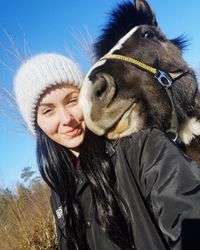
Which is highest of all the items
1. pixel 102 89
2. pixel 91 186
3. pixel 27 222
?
pixel 102 89

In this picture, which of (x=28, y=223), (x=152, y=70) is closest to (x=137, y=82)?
(x=152, y=70)

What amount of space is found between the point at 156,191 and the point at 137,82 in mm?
926

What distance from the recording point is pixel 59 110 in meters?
2.27

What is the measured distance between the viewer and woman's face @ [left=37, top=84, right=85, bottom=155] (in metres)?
2.24

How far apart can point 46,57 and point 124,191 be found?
51.7 inches

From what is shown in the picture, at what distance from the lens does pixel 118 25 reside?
279cm

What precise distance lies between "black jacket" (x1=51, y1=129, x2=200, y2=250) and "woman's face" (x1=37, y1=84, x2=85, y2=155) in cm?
36

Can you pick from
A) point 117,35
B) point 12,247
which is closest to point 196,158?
point 117,35

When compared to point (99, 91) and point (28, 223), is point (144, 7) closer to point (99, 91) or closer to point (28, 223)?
point (99, 91)

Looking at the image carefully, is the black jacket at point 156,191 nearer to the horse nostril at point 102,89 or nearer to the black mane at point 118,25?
the horse nostril at point 102,89

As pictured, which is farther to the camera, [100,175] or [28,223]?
[28,223]

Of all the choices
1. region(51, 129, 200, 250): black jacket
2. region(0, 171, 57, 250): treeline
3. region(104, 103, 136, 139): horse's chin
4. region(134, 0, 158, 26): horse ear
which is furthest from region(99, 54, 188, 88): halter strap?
region(0, 171, 57, 250): treeline

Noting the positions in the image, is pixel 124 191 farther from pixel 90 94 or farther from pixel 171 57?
pixel 171 57

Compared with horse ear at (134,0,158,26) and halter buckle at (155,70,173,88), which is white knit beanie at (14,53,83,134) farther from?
horse ear at (134,0,158,26)
